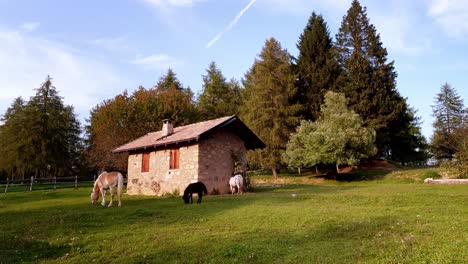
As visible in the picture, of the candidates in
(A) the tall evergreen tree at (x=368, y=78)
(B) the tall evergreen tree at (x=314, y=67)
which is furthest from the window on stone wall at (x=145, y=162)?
(A) the tall evergreen tree at (x=368, y=78)

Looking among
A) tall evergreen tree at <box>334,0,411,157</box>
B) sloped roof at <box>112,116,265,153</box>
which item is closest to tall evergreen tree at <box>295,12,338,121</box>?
tall evergreen tree at <box>334,0,411,157</box>

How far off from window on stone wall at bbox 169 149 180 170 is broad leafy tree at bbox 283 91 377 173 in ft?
48.0

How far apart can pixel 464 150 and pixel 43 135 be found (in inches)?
1784

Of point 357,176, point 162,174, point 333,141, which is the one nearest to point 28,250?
point 162,174

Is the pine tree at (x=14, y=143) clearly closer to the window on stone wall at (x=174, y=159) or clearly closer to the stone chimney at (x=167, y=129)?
the stone chimney at (x=167, y=129)

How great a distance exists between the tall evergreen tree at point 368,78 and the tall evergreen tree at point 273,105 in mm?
7654

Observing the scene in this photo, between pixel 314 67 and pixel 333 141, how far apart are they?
55.8 ft

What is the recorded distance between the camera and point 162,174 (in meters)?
24.7

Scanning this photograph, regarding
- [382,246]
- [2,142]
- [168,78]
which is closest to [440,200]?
[382,246]

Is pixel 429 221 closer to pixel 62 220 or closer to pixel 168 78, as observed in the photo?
pixel 62 220

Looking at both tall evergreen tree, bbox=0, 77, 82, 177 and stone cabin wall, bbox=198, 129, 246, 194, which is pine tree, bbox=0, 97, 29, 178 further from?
stone cabin wall, bbox=198, 129, 246, 194

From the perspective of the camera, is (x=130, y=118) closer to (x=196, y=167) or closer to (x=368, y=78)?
(x=196, y=167)

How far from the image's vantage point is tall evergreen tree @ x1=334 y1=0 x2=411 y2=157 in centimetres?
4194

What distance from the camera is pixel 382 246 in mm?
7734
